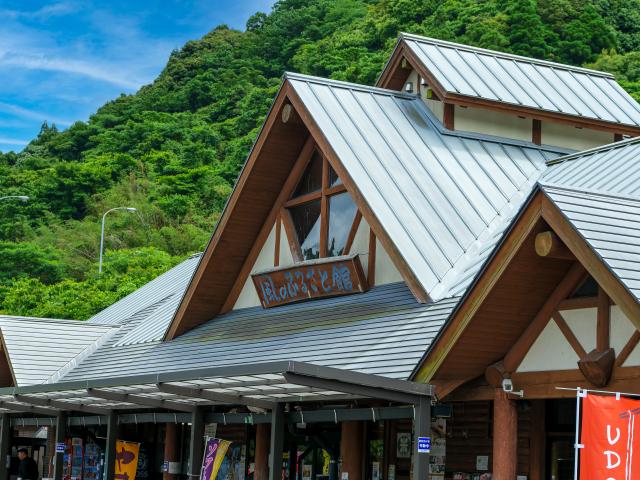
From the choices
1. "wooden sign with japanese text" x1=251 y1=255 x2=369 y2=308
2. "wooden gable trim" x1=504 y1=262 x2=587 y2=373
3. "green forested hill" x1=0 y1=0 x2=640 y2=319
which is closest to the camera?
"wooden gable trim" x1=504 y1=262 x2=587 y2=373

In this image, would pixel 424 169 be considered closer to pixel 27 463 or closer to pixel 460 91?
pixel 460 91

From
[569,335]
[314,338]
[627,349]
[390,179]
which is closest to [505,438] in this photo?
[569,335]

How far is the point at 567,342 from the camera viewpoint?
12.8 meters

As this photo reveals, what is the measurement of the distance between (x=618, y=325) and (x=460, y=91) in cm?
925

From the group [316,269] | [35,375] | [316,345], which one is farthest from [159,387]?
[35,375]

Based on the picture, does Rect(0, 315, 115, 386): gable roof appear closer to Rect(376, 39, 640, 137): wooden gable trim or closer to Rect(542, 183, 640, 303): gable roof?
Rect(376, 39, 640, 137): wooden gable trim

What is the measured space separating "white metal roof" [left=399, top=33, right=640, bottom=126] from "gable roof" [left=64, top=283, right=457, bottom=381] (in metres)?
5.06

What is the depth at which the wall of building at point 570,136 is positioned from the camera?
854 inches

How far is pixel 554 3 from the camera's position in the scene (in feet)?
215

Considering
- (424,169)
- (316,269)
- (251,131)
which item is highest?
(251,131)

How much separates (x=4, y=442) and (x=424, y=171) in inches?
503

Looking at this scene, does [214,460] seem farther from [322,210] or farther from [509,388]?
[509,388]

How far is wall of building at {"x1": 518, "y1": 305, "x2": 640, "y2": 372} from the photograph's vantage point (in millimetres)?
12047

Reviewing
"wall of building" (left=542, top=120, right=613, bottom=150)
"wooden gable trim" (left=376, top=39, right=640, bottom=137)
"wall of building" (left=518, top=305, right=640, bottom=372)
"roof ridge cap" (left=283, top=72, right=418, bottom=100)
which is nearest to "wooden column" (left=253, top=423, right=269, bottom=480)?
"roof ridge cap" (left=283, top=72, right=418, bottom=100)
